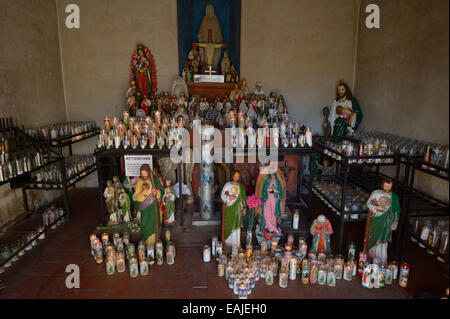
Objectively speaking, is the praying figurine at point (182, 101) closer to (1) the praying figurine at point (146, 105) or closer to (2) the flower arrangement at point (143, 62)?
(1) the praying figurine at point (146, 105)

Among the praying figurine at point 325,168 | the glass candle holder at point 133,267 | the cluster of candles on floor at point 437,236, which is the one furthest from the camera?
the praying figurine at point 325,168

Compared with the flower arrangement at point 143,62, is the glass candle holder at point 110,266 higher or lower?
lower

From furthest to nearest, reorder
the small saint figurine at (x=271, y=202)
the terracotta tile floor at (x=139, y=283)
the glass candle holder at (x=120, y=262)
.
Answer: the small saint figurine at (x=271, y=202)
the glass candle holder at (x=120, y=262)
the terracotta tile floor at (x=139, y=283)

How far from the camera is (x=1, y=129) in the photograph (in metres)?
5.43

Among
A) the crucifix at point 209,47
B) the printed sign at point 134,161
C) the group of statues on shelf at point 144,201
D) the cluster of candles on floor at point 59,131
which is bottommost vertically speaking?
the group of statues on shelf at point 144,201

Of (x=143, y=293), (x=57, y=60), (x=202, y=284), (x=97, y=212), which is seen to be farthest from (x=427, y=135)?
(x=57, y=60)

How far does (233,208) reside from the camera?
18.2 feet

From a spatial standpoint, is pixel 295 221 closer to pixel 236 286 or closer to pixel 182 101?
pixel 236 286

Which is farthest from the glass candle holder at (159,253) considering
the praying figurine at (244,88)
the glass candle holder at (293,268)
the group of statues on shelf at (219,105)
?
the praying figurine at (244,88)

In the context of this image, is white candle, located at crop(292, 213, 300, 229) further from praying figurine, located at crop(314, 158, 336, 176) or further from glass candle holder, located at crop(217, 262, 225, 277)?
praying figurine, located at crop(314, 158, 336, 176)

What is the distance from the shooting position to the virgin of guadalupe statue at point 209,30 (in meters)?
10.5

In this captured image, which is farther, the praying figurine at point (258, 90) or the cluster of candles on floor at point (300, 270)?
the praying figurine at point (258, 90)

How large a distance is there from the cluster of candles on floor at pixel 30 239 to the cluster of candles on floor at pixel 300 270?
140 inches
